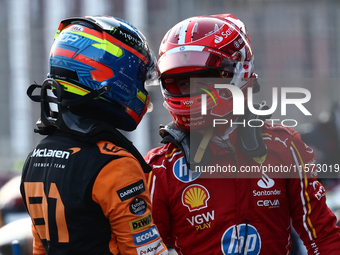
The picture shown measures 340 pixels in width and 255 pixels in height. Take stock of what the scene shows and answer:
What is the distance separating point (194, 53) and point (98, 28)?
50 cm

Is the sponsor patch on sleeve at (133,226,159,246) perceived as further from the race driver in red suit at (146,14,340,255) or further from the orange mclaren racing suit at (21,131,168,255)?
the race driver in red suit at (146,14,340,255)

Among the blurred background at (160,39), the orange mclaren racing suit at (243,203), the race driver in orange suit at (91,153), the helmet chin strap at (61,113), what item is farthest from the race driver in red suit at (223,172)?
the blurred background at (160,39)

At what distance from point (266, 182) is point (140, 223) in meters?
0.71

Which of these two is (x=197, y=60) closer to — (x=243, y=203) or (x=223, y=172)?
(x=223, y=172)

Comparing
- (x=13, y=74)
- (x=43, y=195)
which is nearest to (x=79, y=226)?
(x=43, y=195)

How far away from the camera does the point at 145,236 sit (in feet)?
4.45

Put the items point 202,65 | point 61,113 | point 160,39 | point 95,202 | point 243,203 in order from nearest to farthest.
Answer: point 95,202, point 61,113, point 243,203, point 202,65, point 160,39

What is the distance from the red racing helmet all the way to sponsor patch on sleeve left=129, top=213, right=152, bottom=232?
620mm

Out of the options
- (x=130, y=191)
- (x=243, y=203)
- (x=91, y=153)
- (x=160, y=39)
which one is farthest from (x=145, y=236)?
(x=160, y=39)

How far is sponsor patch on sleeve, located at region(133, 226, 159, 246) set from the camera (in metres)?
1.34

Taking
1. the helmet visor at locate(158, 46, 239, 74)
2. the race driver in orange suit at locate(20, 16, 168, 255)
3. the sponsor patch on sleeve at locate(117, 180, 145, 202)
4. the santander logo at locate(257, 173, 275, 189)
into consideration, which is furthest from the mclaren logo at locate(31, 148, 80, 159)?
the santander logo at locate(257, 173, 275, 189)

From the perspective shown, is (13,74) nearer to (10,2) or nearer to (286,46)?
(10,2)

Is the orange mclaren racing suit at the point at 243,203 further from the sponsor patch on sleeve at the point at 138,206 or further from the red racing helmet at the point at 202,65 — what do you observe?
the sponsor patch on sleeve at the point at 138,206

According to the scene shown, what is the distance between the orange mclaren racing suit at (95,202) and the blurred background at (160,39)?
13.5 feet
